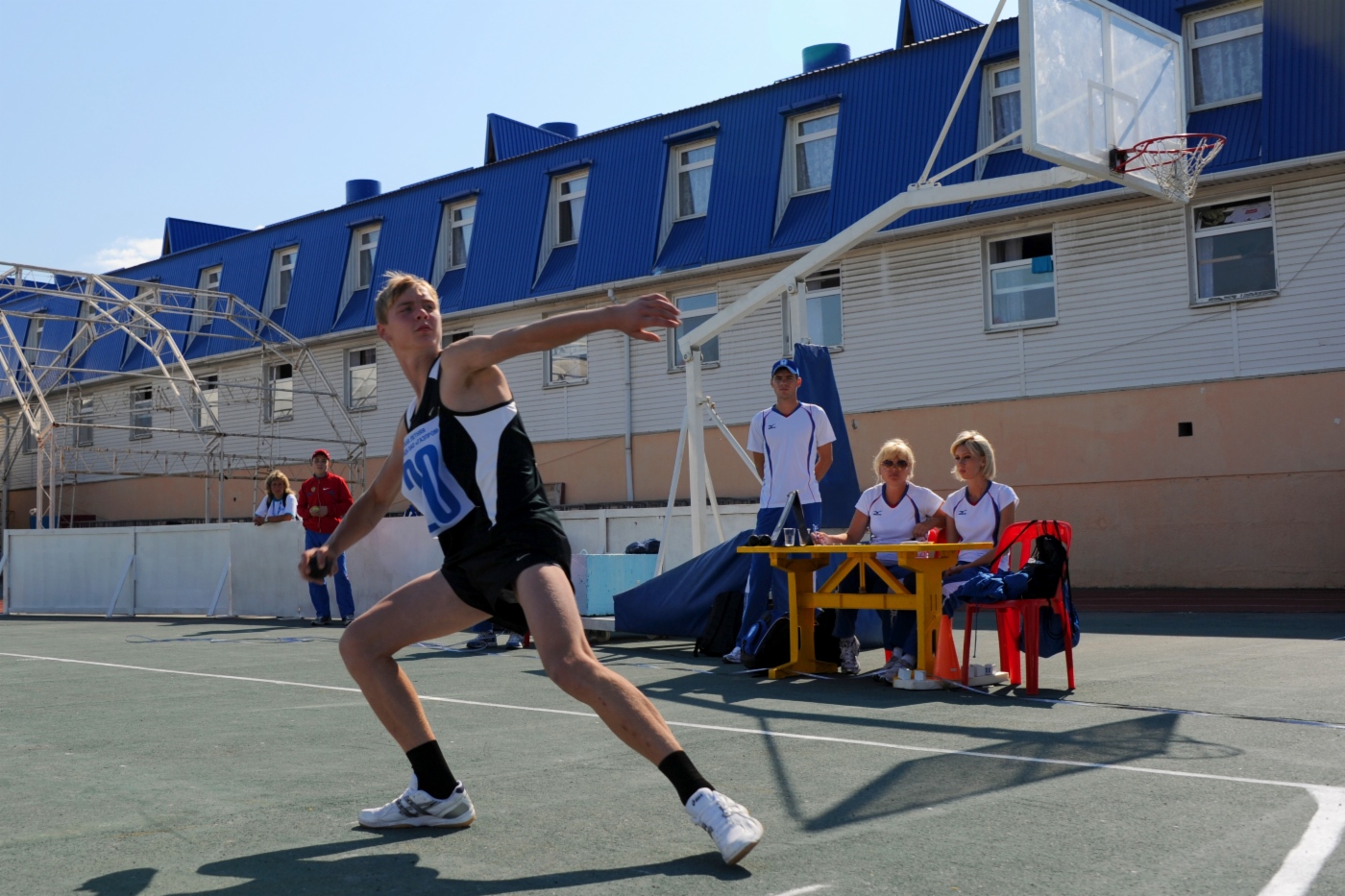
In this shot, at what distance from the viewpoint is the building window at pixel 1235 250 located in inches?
704

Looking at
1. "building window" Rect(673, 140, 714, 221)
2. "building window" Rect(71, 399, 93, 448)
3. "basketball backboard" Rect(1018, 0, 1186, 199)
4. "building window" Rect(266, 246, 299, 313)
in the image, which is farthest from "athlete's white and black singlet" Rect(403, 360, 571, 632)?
"building window" Rect(71, 399, 93, 448)

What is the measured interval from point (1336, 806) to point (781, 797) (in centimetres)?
182

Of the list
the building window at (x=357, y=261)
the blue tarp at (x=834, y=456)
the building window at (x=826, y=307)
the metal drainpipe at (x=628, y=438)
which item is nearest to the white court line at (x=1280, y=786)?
the blue tarp at (x=834, y=456)

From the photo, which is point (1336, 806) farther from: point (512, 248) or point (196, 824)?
point (512, 248)

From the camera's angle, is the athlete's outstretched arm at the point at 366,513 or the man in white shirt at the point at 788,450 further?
the man in white shirt at the point at 788,450

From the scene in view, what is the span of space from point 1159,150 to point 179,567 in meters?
14.0

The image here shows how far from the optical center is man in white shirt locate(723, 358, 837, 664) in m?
8.97

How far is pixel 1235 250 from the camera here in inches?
715

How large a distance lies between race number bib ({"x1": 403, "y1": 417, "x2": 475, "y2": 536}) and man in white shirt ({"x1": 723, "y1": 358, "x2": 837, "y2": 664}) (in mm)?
4857

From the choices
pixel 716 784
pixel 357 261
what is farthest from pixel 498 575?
pixel 357 261

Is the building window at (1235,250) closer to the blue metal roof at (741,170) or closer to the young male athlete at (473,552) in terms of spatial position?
the blue metal roof at (741,170)

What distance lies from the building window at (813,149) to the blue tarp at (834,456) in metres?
12.2

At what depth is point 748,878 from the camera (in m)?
3.50

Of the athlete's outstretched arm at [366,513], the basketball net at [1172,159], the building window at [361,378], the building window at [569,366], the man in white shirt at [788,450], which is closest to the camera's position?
the athlete's outstretched arm at [366,513]
